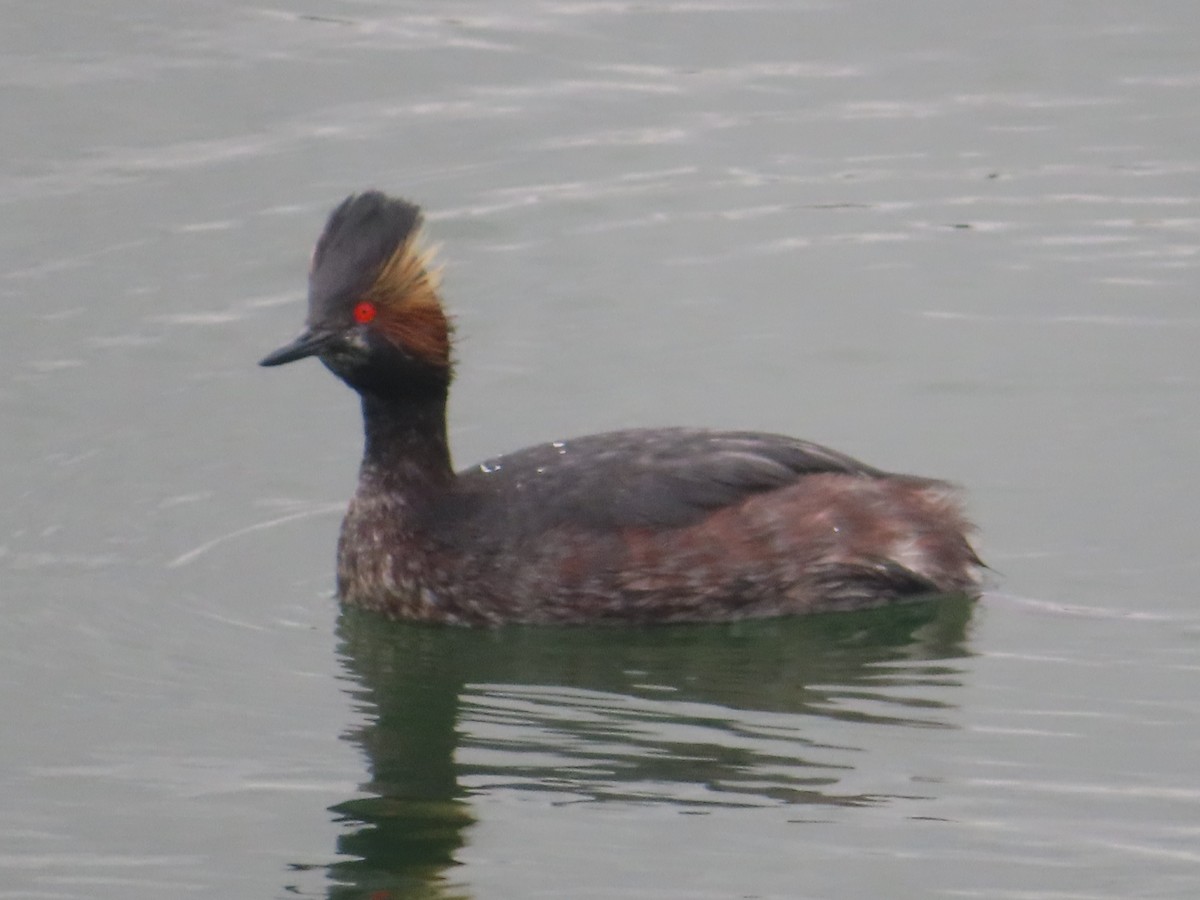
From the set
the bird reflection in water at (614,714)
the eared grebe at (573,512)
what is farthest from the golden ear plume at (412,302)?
the bird reflection in water at (614,714)

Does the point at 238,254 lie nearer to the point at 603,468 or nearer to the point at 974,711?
the point at 603,468

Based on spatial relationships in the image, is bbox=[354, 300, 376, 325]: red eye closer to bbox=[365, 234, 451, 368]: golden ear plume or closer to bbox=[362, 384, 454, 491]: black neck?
bbox=[365, 234, 451, 368]: golden ear plume

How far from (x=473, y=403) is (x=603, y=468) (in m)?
2.17

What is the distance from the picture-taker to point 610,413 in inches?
450

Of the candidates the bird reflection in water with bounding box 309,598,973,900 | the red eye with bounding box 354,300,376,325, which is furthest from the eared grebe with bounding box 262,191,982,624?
the bird reflection in water with bounding box 309,598,973,900

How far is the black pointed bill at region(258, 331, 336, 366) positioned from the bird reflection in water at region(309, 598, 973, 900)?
103cm

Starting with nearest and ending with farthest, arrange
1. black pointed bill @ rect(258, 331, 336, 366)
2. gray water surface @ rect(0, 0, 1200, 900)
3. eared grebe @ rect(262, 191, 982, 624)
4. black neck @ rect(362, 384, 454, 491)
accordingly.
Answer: gray water surface @ rect(0, 0, 1200, 900)
black pointed bill @ rect(258, 331, 336, 366)
eared grebe @ rect(262, 191, 982, 624)
black neck @ rect(362, 384, 454, 491)

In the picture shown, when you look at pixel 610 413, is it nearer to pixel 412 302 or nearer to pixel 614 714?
pixel 412 302

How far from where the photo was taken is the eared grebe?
31.0ft

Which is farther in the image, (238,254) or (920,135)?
(920,135)

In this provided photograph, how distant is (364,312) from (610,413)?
2.15 metres

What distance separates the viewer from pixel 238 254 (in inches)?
527

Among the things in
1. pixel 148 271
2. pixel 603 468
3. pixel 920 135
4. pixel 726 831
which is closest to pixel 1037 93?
pixel 920 135

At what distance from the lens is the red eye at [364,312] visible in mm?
9492
